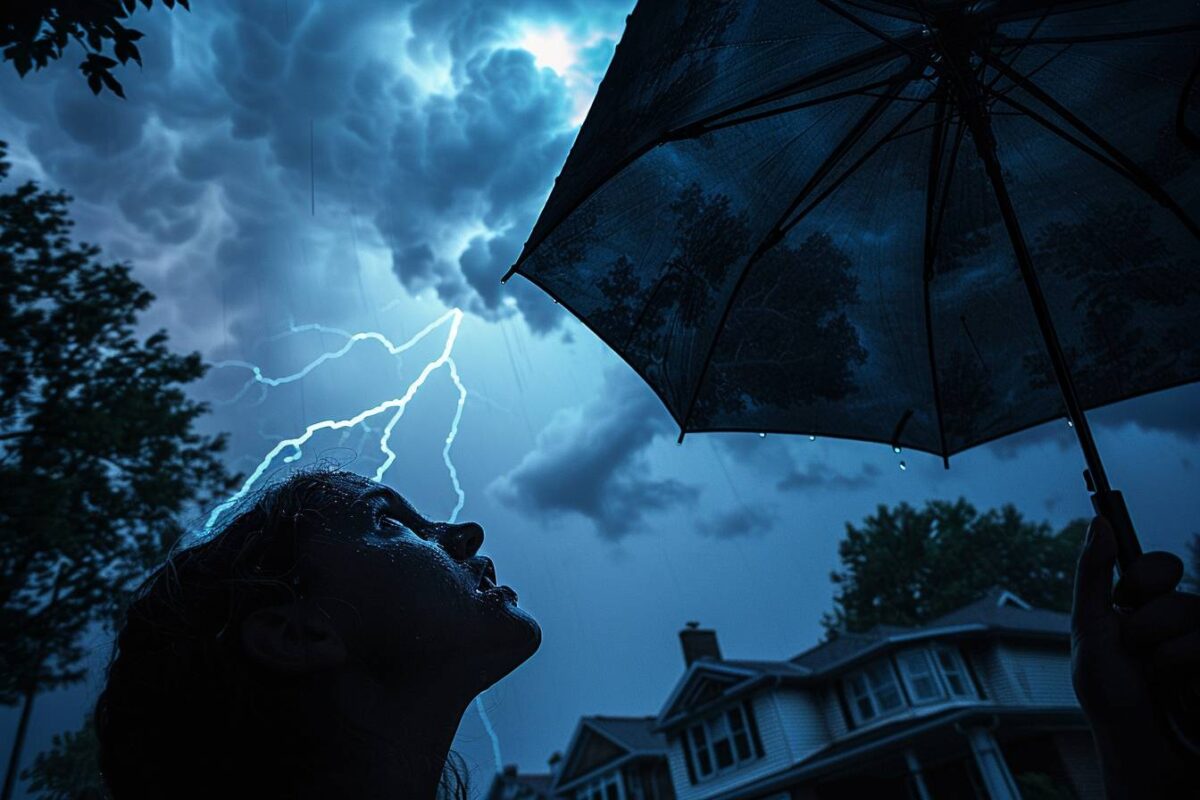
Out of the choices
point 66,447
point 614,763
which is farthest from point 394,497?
point 614,763

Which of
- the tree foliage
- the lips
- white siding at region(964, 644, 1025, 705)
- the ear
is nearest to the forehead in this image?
the lips

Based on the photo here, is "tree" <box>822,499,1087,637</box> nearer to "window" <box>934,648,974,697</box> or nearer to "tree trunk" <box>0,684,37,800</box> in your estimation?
"window" <box>934,648,974,697</box>

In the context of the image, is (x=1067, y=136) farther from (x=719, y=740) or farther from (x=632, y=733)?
(x=632, y=733)

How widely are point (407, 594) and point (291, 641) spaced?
25 centimetres

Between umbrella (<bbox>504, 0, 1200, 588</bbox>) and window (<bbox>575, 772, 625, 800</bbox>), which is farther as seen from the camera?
window (<bbox>575, 772, 625, 800</bbox>)

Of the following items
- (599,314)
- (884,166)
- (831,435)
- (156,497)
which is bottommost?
(831,435)

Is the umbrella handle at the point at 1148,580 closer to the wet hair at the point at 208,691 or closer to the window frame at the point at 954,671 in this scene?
the wet hair at the point at 208,691

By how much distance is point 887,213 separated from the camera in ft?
11.8

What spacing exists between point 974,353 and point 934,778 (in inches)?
748

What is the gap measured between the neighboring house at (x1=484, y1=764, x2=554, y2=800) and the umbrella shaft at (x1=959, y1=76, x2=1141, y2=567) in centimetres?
2952

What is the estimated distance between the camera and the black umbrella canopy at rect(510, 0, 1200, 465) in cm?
290

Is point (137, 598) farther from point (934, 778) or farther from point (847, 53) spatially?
point (934, 778)

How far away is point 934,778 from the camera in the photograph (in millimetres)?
18062

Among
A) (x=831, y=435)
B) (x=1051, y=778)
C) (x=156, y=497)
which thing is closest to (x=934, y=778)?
(x=1051, y=778)
